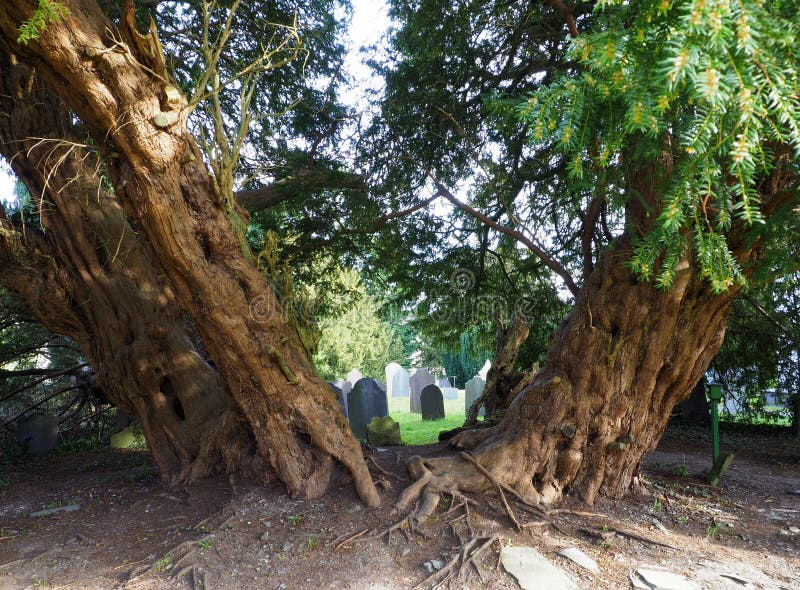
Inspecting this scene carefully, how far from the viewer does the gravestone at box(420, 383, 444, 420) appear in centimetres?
1198

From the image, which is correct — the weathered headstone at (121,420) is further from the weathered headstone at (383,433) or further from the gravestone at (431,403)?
the gravestone at (431,403)

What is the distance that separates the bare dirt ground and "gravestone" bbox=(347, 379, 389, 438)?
14.9 ft

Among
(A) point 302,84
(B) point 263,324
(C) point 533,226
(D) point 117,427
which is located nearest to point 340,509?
(B) point 263,324

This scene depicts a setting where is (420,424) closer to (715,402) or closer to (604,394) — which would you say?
(715,402)

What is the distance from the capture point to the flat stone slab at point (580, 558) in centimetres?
330

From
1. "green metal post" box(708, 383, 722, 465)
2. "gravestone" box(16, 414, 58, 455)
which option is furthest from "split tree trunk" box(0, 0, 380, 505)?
"gravestone" box(16, 414, 58, 455)

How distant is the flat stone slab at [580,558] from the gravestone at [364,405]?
634cm

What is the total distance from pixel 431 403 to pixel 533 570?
8848 mm

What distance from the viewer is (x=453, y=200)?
582 cm

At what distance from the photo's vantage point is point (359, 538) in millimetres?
3674

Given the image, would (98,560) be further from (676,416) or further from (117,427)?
(676,416)

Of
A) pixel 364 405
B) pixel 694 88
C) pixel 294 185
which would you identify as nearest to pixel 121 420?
pixel 364 405

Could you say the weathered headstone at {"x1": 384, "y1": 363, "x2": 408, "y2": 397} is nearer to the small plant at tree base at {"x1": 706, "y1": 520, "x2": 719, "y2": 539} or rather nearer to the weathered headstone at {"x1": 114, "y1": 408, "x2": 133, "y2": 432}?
the weathered headstone at {"x1": 114, "y1": 408, "x2": 133, "y2": 432}

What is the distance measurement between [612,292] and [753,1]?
9.69 feet
